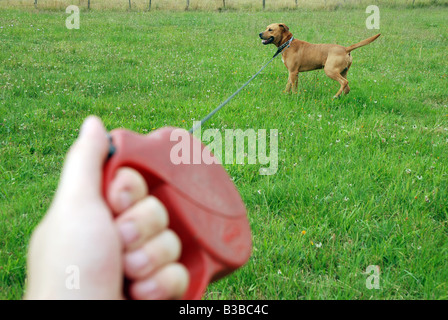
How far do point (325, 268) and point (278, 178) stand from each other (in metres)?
1.34

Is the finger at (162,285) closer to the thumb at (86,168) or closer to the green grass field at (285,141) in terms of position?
the thumb at (86,168)

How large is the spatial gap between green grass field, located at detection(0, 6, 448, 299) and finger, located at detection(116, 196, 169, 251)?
1590mm

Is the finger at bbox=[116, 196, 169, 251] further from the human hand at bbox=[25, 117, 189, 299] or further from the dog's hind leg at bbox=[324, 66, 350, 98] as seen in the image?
the dog's hind leg at bbox=[324, 66, 350, 98]

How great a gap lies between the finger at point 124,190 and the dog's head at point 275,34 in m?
7.49

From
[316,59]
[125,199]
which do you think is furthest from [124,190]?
[316,59]

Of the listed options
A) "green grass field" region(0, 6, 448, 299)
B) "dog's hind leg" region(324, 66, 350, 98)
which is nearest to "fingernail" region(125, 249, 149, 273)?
"green grass field" region(0, 6, 448, 299)

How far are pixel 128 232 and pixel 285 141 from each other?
3.98 meters

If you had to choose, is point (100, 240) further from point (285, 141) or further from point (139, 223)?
point (285, 141)

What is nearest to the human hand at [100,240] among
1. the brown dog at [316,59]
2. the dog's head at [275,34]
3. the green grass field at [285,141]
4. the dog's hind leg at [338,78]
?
the green grass field at [285,141]

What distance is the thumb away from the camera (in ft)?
2.79

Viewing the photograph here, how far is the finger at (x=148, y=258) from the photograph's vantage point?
86cm

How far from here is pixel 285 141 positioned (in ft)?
15.4

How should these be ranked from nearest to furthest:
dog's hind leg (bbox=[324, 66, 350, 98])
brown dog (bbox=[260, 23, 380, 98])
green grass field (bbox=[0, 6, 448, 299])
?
green grass field (bbox=[0, 6, 448, 299]) < dog's hind leg (bbox=[324, 66, 350, 98]) < brown dog (bbox=[260, 23, 380, 98])
